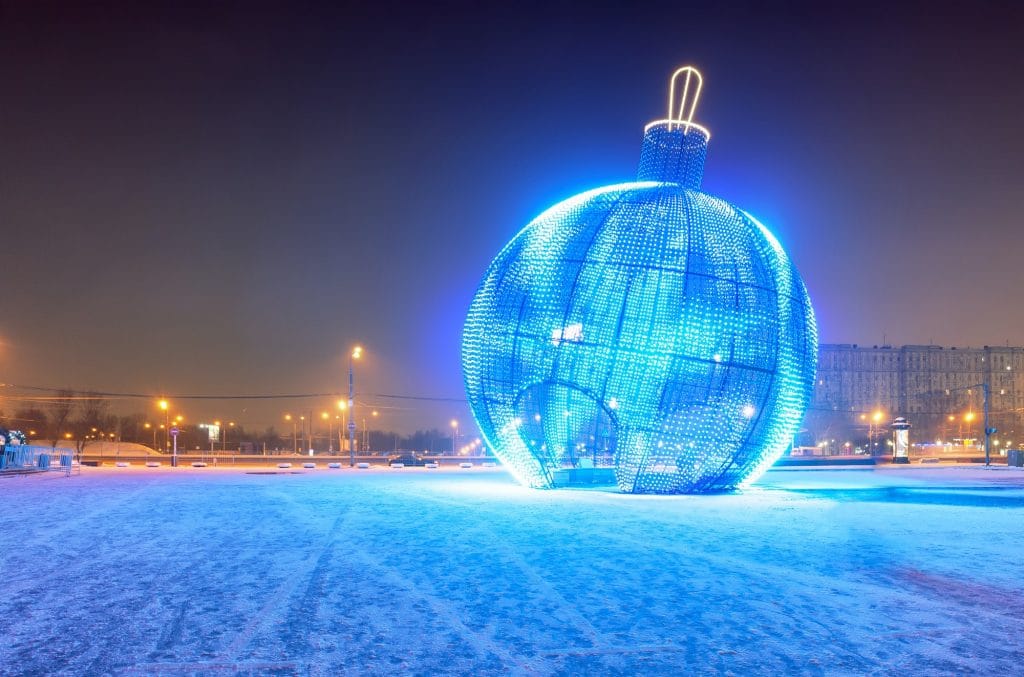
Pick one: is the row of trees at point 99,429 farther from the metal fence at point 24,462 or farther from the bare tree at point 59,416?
the metal fence at point 24,462

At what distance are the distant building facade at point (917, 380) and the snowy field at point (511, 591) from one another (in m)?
96.3

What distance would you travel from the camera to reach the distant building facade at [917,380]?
104 meters

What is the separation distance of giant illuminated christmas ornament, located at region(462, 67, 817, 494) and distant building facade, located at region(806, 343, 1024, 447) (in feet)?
296

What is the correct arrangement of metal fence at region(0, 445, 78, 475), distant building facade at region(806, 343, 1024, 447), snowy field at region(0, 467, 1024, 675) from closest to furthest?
snowy field at region(0, 467, 1024, 675) < metal fence at region(0, 445, 78, 475) < distant building facade at region(806, 343, 1024, 447)

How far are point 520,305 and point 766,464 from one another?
6393mm

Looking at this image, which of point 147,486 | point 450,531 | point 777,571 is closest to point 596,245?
point 450,531

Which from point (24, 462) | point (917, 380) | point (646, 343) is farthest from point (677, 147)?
point (917, 380)

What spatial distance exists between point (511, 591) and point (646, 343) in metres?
8.73

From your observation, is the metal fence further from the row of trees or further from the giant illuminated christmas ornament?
the row of trees

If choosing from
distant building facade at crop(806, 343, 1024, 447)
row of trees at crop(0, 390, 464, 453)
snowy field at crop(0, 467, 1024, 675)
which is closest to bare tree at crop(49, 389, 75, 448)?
row of trees at crop(0, 390, 464, 453)

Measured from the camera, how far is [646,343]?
1472cm

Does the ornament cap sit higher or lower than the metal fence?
higher

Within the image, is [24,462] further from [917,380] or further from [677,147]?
[917,380]

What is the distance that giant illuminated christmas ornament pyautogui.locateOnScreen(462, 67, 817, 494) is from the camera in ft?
48.5
